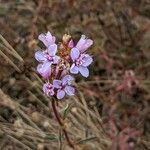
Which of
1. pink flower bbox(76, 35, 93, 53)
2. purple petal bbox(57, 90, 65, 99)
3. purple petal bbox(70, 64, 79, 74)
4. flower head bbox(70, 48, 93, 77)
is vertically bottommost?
purple petal bbox(57, 90, 65, 99)

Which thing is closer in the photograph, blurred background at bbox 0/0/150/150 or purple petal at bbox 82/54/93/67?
purple petal at bbox 82/54/93/67

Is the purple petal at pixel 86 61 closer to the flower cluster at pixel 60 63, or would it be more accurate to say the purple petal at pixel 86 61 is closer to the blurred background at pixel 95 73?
the flower cluster at pixel 60 63

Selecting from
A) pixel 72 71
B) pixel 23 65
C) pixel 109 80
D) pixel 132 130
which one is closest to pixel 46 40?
pixel 72 71

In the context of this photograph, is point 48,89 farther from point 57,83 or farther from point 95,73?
point 95,73

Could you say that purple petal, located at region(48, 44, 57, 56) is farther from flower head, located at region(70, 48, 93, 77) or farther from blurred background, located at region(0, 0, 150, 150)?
blurred background, located at region(0, 0, 150, 150)

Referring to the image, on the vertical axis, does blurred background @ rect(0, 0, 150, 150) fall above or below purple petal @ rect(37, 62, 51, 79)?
above

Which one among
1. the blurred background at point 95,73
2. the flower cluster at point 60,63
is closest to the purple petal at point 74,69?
the flower cluster at point 60,63

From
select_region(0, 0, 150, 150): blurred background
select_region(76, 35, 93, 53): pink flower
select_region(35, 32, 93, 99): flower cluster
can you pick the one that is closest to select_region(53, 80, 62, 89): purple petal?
select_region(35, 32, 93, 99): flower cluster
